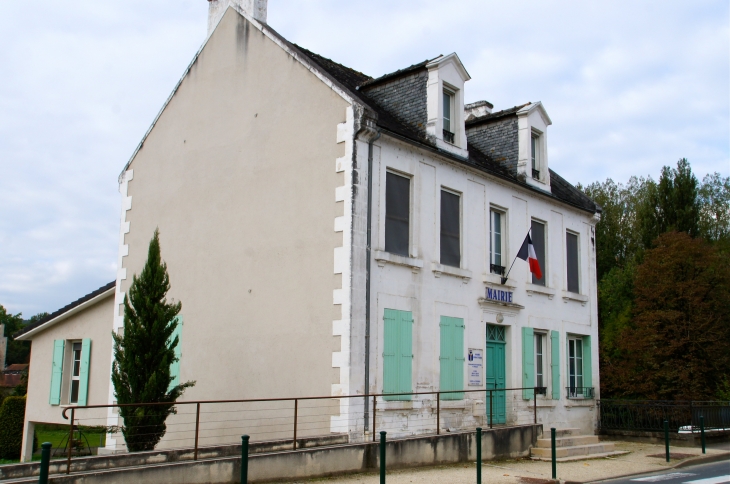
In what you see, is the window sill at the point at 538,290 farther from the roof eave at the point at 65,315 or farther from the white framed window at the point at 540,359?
the roof eave at the point at 65,315

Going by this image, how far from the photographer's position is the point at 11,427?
74.9ft

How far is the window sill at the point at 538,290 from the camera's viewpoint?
17.6 meters

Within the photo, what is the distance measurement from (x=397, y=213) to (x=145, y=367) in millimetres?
5555

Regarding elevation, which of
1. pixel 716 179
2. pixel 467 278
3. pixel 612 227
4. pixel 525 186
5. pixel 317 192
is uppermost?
pixel 716 179

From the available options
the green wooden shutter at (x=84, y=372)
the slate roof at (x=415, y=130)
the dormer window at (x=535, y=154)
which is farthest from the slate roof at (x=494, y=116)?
the green wooden shutter at (x=84, y=372)

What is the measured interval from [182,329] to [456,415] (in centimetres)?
612

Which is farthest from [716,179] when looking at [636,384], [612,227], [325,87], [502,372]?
[325,87]

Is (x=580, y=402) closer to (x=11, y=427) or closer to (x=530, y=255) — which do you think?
(x=530, y=255)

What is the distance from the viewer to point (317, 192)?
1381cm

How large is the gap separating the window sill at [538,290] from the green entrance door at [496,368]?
134 cm

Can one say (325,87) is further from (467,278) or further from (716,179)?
(716,179)

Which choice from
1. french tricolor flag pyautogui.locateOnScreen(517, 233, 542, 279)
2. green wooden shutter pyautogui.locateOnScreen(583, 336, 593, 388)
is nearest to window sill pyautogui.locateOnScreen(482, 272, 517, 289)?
french tricolor flag pyautogui.locateOnScreen(517, 233, 542, 279)

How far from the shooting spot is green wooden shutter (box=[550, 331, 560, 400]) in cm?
1833

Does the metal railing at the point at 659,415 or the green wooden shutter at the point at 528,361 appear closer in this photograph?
the green wooden shutter at the point at 528,361
